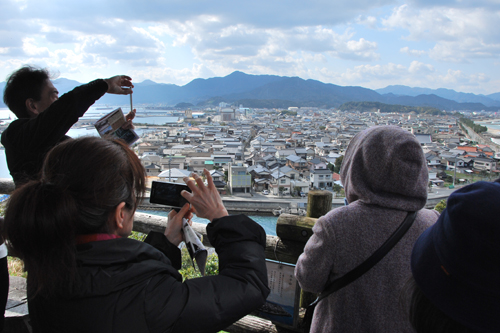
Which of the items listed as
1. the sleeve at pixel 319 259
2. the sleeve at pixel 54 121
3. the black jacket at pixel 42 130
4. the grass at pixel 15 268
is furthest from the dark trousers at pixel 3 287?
the grass at pixel 15 268

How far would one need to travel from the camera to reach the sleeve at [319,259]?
0.71 metres

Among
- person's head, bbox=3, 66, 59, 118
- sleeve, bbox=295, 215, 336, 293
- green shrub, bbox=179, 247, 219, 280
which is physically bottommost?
green shrub, bbox=179, 247, 219, 280

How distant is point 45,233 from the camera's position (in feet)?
1.58

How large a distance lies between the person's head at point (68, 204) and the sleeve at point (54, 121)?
414 millimetres

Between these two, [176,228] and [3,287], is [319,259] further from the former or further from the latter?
[3,287]

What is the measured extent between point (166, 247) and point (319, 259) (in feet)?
1.25

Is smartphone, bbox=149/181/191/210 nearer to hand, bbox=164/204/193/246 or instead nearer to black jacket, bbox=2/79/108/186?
hand, bbox=164/204/193/246

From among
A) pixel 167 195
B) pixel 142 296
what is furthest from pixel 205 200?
pixel 142 296

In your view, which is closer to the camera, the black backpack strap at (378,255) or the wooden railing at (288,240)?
the black backpack strap at (378,255)

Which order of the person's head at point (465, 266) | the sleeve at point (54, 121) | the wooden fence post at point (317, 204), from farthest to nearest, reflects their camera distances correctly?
the wooden fence post at point (317, 204), the sleeve at point (54, 121), the person's head at point (465, 266)

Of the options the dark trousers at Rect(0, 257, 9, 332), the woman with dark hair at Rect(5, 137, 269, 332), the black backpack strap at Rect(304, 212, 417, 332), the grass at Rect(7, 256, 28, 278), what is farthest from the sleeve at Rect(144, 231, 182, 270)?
the grass at Rect(7, 256, 28, 278)

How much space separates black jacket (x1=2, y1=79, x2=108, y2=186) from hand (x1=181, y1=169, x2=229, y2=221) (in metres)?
0.48

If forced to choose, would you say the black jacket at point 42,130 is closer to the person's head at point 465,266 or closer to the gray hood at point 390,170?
the gray hood at point 390,170

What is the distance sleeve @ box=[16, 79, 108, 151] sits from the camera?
901 mm
